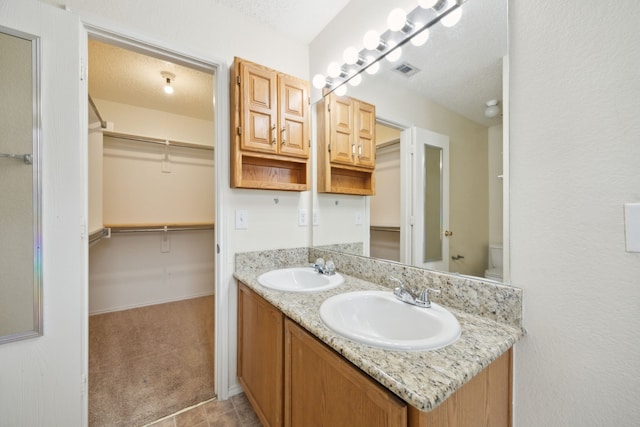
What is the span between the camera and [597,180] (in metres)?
0.64

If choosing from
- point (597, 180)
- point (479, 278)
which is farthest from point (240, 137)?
point (597, 180)

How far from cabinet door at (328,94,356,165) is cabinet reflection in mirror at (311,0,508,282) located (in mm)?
128

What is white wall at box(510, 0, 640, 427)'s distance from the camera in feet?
1.96

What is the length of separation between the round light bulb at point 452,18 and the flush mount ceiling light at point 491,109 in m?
0.39

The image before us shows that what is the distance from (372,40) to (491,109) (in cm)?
76

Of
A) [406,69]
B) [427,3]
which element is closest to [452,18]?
[427,3]

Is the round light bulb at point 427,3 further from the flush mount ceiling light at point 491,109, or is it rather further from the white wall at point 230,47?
the white wall at point 230,47

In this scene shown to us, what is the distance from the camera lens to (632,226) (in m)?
0.59

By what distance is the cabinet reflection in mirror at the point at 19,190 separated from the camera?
1000mm

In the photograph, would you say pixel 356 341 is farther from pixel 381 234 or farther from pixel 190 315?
pixel 190 315

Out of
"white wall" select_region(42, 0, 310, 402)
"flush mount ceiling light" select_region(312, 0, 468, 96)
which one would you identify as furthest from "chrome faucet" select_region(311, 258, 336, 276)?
"flush mount ceiling light" select_region(312, 0, 468, 96)

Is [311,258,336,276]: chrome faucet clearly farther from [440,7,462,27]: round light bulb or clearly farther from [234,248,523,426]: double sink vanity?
[440,7,462,27]: round light bulb

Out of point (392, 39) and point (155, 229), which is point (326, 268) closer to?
point (392, 39)

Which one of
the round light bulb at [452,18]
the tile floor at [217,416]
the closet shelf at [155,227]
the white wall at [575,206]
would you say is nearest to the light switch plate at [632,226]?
the white wall at [575,206]
